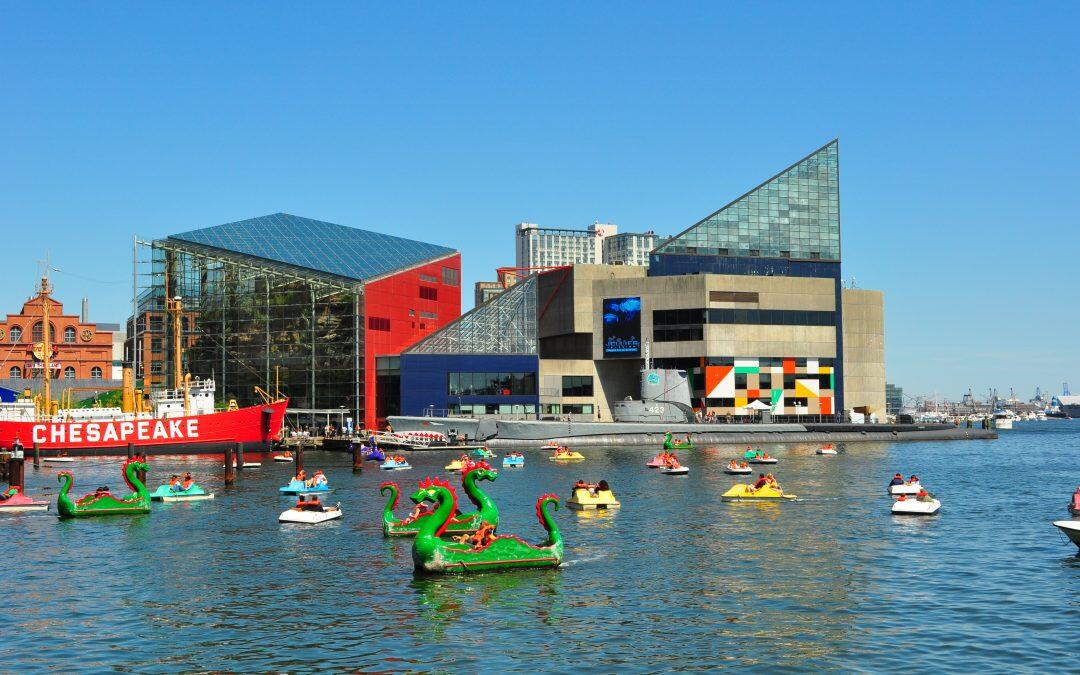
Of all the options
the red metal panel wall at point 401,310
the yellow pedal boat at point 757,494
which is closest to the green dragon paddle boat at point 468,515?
the yellow pedal boat at point 757,494

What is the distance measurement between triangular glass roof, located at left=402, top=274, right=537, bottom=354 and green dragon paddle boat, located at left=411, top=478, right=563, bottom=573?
342 feet

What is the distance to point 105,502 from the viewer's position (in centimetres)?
5425

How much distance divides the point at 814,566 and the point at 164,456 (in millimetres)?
87737

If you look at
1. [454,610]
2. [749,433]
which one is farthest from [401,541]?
[749,433]

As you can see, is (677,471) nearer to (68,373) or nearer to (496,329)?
(496,329)

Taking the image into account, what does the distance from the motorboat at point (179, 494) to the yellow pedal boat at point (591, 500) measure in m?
23.0

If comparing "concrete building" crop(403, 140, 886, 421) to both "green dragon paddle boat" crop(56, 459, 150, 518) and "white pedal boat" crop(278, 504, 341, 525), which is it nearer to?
"green dragon paddle boat" crop(56, 459, 150, 518)

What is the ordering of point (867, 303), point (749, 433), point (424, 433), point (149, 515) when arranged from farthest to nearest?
point (867, 303)
point (749, 433)
point (424, 433)
point (149, 515)

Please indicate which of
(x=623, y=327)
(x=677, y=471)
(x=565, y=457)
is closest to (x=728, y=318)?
(x=623, y=327)

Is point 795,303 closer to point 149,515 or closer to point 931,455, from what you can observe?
point 931,455

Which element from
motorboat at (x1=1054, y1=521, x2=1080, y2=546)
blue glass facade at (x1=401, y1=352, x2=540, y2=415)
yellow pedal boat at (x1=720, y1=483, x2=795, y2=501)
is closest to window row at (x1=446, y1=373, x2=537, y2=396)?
blue glass facade at (x1=401, y1=352, x2=540, y2=415)

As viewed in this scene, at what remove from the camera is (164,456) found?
110m

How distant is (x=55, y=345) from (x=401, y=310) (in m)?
70.5

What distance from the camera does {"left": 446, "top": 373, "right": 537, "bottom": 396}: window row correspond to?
141 m
